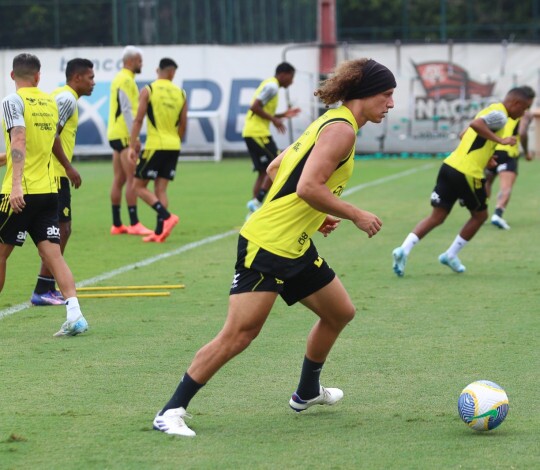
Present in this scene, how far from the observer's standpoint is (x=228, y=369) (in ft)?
24.0

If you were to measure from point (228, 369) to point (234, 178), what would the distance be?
17301 millimetres

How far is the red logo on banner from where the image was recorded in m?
31.3

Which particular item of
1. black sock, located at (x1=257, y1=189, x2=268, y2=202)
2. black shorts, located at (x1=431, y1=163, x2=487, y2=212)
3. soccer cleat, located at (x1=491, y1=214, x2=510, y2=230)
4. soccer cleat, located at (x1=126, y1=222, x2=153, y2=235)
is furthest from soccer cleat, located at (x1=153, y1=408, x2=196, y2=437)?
black sock, located at (x1=257, y1=189, x2=268, y2=202)

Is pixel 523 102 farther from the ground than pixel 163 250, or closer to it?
farther from the ground

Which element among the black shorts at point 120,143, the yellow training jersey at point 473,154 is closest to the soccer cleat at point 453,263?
the yellow training jersey at point 473,154

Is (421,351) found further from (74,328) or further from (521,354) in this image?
(74,328)

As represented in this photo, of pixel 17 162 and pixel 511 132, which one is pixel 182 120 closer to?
pixel 511 132

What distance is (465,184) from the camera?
11.4m

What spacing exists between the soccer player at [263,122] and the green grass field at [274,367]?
307cm

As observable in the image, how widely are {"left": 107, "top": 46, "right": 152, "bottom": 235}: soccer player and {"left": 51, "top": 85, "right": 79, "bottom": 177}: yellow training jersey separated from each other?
470 centimetres

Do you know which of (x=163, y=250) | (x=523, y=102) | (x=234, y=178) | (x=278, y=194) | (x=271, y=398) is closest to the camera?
(x=278, y=194)

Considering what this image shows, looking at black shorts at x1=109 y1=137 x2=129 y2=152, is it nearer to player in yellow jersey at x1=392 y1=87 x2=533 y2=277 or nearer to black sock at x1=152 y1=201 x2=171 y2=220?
black sock at x1=152 y1=201 x2=171 y2=220

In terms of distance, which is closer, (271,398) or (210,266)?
(271,398)

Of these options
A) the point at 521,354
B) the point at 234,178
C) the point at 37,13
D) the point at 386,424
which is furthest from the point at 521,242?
the point at 37,13
